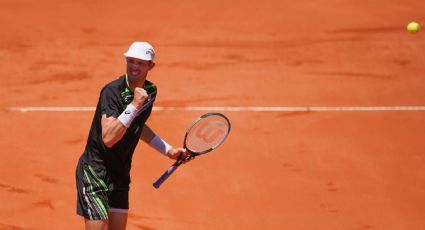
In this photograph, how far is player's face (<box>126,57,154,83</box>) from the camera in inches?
228

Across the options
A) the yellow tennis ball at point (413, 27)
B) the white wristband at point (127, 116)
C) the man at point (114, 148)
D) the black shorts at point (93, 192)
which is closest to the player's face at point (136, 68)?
the man at point (114, 148)

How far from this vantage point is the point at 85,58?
40.8 ft

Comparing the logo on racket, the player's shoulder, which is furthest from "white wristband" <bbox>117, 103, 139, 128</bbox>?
the logo on racket

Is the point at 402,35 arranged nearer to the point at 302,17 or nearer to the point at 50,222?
the point at 302,17

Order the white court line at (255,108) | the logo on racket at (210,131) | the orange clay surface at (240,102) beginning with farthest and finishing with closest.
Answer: the white court line at (255,108) → the orange clay surface at (240,102) → the logo on racket at (210,131)

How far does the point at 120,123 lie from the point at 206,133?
1.25 m

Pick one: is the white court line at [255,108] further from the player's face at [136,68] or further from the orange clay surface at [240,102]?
the player's face at [136,68]

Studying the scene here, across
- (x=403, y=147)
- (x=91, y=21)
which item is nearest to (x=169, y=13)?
(x=91, y=21)

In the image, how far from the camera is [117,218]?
242 inches

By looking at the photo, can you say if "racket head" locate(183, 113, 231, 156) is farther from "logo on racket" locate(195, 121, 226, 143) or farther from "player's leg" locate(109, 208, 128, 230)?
"player's leg" locate(109, 208, 128, 230)

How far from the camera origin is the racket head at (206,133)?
644 centimetres

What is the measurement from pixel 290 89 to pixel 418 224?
3638mm

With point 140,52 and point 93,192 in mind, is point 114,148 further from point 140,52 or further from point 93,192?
point 140,52

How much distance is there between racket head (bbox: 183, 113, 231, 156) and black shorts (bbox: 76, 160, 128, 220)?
793mm
